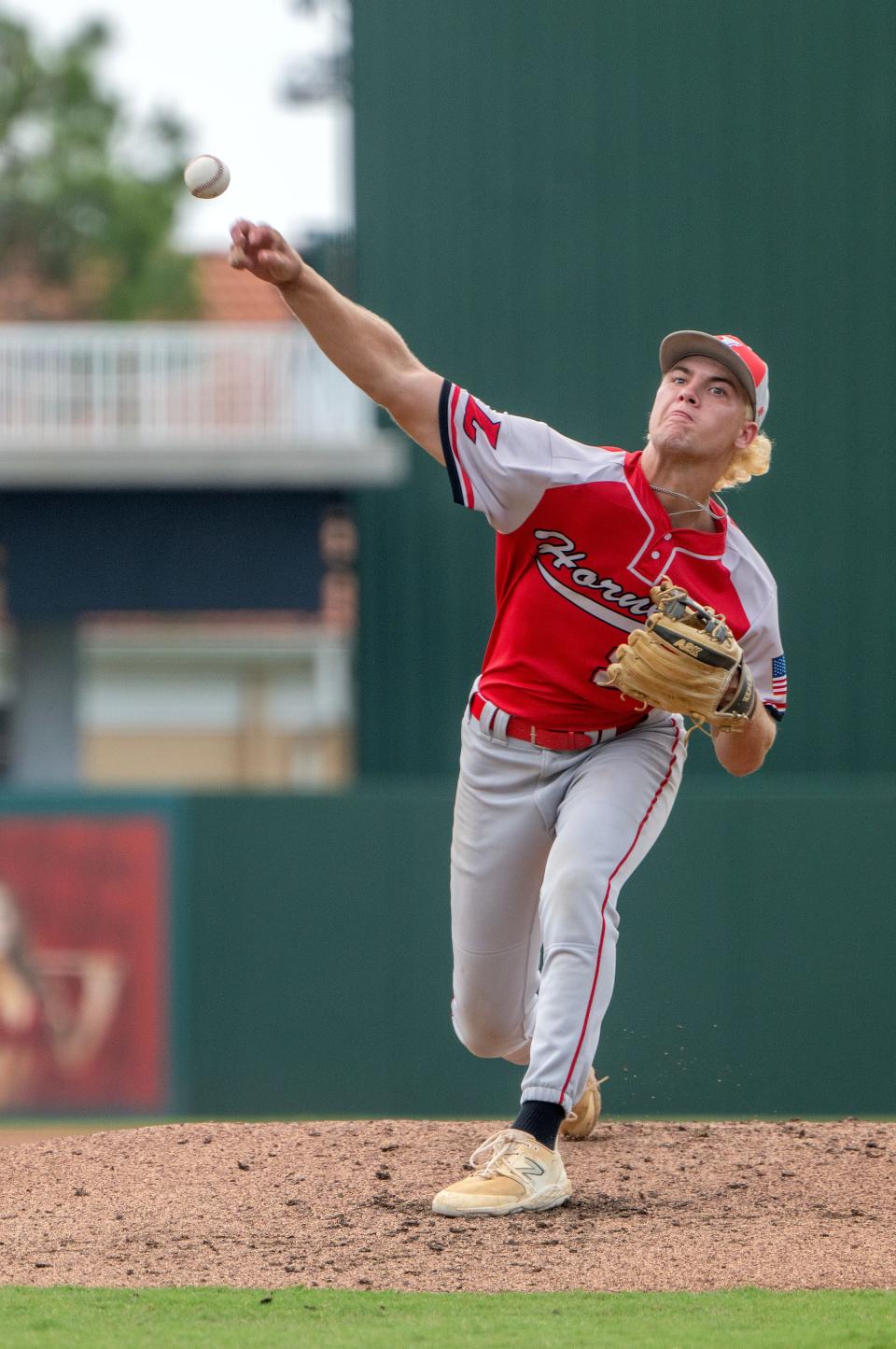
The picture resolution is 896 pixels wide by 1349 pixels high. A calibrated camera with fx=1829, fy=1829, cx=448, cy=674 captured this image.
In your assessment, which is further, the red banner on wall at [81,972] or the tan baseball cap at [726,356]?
the red banner on wall at [81,972]

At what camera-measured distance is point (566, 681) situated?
4.02 m

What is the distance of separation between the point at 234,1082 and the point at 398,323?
16.2ft

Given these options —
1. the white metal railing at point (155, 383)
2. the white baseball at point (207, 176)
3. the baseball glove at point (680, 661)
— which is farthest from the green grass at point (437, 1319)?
the white metal railing at point (155, 383)

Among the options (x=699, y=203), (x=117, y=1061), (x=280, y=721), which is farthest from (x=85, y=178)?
(x=117, y=1061)

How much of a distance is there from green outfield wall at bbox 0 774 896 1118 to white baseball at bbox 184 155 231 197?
426 cm

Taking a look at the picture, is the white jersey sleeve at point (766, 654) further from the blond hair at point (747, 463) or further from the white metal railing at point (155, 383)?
the white metal railing at point (155, 383)

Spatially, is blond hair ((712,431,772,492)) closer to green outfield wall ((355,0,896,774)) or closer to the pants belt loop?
the pants belt loop

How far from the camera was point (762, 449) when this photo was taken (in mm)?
4172

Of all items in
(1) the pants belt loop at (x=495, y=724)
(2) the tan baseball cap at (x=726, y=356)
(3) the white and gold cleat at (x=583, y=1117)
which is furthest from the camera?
(3) the white and gold cleat at (x=583, y=1117)

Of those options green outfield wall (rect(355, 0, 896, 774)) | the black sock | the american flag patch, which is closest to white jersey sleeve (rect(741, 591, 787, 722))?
the american flag patch

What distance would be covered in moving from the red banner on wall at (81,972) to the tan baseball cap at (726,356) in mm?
4219

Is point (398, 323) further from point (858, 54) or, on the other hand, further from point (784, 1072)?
point (784, 1072)

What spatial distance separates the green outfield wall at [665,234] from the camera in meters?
10.6

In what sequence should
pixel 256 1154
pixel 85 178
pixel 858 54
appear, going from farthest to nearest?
pixel 85 178
pixel 858 54
pixel 256 1154
